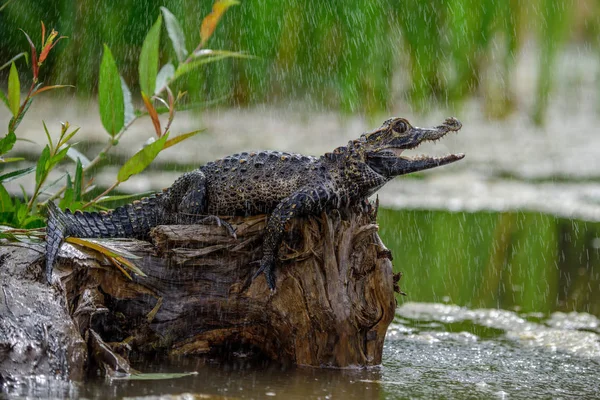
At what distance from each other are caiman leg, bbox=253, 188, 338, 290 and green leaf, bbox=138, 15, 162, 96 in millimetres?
1252

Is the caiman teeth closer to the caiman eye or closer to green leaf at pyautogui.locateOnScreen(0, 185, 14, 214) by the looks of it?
the caiman eye

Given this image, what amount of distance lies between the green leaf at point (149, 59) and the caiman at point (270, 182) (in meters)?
0.71

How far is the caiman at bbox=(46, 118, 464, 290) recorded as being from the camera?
4.35 meters

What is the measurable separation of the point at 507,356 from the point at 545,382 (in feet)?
1.69

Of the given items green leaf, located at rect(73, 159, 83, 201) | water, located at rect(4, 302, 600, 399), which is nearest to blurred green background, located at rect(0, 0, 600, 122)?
green leaf, located at rect(73, 159, 83, 201)

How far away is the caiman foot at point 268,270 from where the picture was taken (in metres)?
3.99

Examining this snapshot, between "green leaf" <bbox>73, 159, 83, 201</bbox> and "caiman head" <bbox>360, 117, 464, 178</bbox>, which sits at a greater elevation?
"caiman head" <bbox>360, 117, 464, 178</bbox>

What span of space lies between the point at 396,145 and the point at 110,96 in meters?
1.55

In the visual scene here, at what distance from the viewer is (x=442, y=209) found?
858 cm

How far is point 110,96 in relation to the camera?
186 inches

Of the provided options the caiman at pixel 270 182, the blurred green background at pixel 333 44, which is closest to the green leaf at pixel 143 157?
the caiman at pixel 270 182

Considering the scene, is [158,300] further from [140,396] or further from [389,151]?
[389,151]

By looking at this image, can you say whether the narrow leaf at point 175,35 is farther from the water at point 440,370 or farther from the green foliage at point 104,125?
the water at point 440,370

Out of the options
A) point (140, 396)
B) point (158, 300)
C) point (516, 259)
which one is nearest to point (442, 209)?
point (516, 259)
